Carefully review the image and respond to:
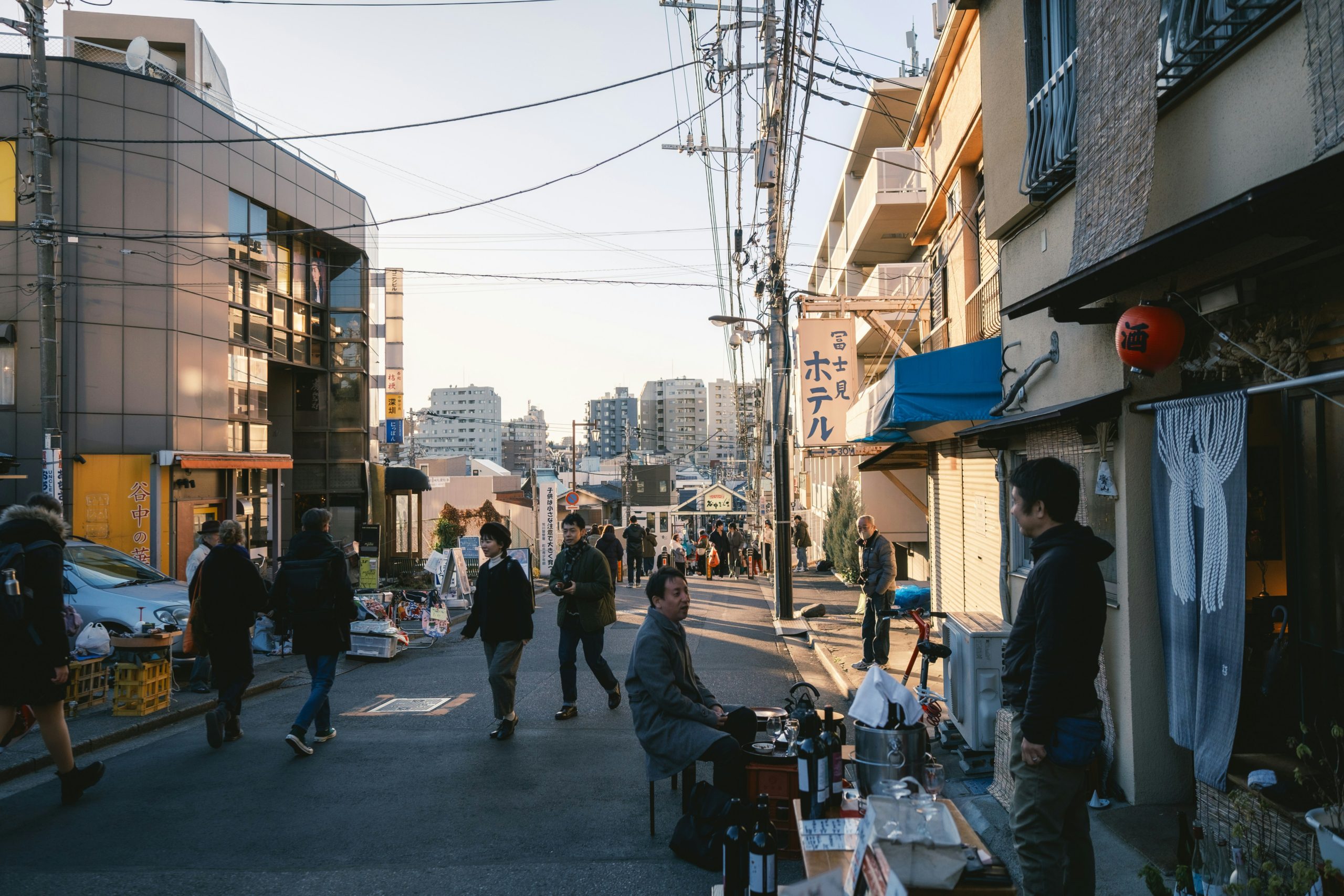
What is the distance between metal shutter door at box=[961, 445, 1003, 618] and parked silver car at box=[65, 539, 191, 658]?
32.3 feet

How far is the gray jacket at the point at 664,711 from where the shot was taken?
5070 mm

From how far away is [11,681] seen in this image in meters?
5.60

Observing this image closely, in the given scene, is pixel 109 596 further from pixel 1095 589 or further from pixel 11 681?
pixel 1095 589

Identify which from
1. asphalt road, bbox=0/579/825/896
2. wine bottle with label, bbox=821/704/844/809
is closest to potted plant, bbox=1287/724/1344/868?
wine bottle with label, bbox=821/704/844/809

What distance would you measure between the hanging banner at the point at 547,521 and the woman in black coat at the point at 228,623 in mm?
19816

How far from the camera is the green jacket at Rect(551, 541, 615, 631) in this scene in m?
8.63

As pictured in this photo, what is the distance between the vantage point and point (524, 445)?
549 ft

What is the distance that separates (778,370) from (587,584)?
884 cm

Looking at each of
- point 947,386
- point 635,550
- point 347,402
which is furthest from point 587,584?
point 347,402

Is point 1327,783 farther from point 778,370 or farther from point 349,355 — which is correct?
point 349,355

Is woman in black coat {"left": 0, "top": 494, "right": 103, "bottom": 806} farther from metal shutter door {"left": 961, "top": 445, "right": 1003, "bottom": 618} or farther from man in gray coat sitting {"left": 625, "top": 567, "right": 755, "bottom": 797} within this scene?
metal shutter door {"left": 961, "top": 445, "right": 1003, "bottom": 618}

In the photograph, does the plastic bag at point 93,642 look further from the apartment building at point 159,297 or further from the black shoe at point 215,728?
the apartment building at point 159,297

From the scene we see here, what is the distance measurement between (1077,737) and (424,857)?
144 inches

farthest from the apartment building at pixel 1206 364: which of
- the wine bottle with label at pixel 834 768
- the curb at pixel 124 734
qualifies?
the curb at pixel 124 734
